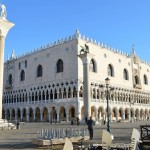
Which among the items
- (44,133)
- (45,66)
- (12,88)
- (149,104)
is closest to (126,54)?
(149,104)

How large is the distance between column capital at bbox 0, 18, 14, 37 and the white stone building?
19780 mm

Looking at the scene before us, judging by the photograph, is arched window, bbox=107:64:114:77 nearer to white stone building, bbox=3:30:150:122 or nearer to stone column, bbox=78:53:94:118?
white stone building, bbox=3:30:150:122

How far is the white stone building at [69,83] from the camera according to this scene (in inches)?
1614

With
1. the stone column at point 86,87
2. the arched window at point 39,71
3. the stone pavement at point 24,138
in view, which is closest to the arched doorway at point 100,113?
the arched window at point 39,71

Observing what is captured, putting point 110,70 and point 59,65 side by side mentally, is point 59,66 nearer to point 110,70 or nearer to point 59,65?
point 59,65

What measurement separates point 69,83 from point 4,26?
21.9 metres

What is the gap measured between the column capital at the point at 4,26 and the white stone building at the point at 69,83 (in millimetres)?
19780

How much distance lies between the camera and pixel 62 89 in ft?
137

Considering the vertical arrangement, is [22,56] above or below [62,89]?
above

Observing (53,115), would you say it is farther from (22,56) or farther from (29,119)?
(22,56)

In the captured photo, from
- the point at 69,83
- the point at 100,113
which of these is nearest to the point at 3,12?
the point at 69,83

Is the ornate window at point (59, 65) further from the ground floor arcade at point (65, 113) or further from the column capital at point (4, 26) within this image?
the column capital at point (4, 26)

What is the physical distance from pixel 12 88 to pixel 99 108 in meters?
20.3

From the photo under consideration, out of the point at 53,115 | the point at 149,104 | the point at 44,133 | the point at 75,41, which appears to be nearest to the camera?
the point at 44,133
